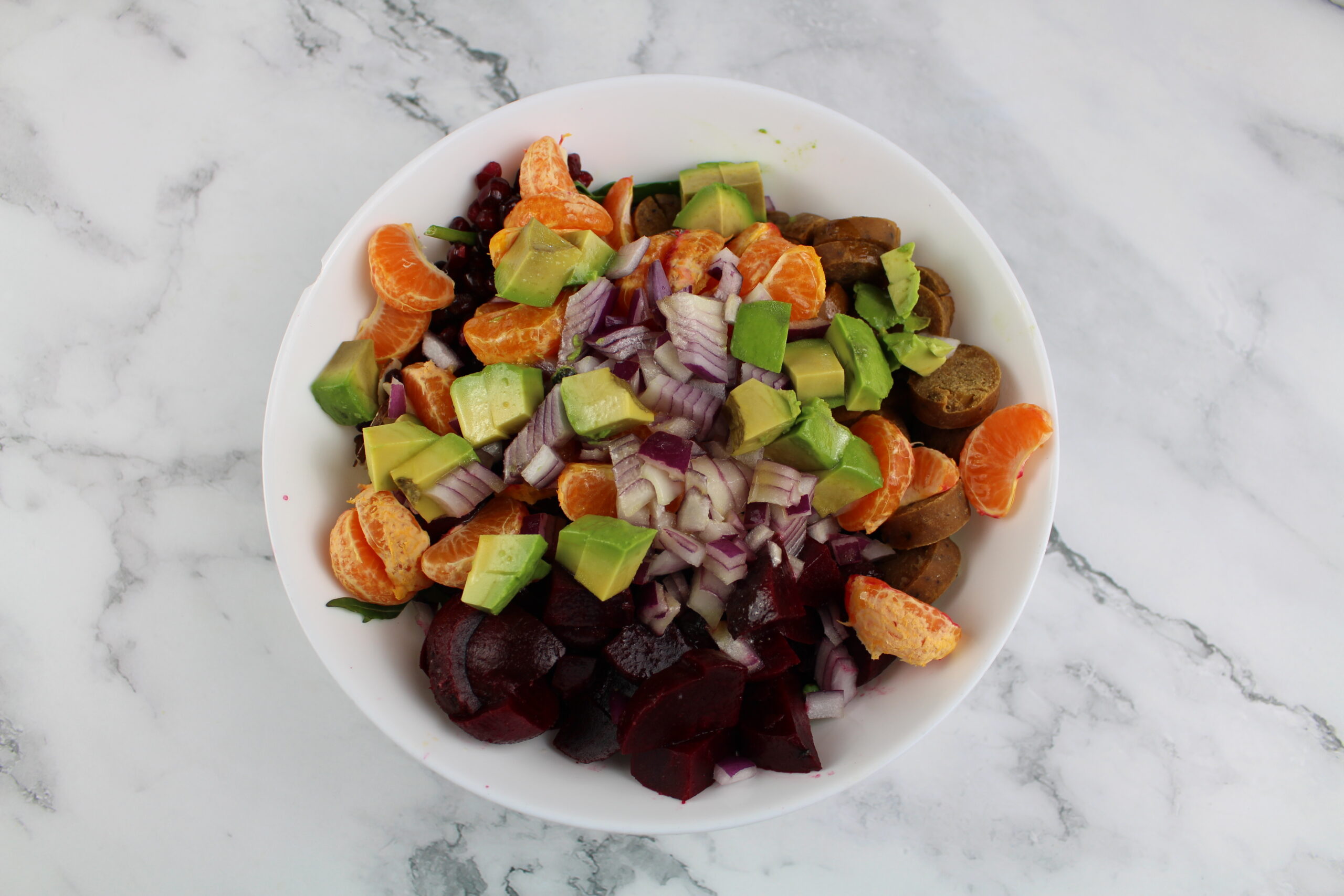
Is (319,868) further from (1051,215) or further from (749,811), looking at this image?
(1051,215)

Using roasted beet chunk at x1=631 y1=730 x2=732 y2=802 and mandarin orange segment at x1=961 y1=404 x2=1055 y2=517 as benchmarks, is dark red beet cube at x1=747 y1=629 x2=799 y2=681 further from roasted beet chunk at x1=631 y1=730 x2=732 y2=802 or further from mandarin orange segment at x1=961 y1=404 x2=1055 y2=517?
mandarin orange segment at x1=961 y1=404 x2=1055 y2=517

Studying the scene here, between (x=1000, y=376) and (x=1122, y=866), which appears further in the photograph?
(x=1122, y=866)

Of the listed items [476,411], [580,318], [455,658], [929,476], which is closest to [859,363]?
[929,476]

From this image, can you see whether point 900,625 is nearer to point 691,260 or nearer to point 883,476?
point 883,476

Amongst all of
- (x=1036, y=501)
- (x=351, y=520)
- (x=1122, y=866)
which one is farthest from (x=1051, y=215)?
(x=351, y=520)

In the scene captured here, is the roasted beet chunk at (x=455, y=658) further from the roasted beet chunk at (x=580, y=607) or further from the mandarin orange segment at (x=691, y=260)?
the mandarin orange segment at (x=691, y=260)

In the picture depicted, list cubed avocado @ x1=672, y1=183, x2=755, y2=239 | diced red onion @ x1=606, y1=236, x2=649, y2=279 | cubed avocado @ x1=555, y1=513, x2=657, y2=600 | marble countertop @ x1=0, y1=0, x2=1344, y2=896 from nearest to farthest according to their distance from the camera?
cubed avocado @ x1=555, y1=513, x2=657, y2=600 < diced red onion @ x1=606, y1=236, x2=649, y2=279 < cubed avocado @ x1=672, y1=183, x2=755, y2=239 < marble countertop @ x1=0, y1=0, x2=1344, y2=896

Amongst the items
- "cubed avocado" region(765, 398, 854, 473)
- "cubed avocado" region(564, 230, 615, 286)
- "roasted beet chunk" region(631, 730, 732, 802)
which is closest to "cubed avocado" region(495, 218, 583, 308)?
Result: "cubed avocado" region(564, 230, 615, 286)
